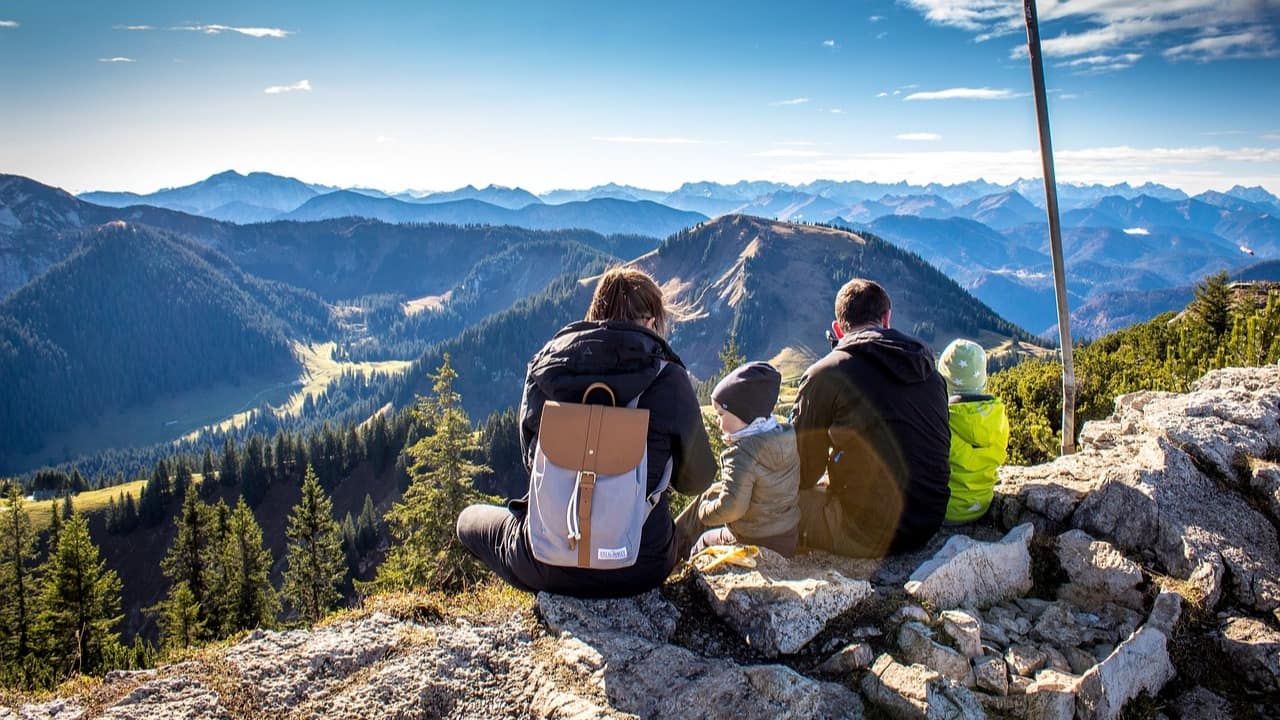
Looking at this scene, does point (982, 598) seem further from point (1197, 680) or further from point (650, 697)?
point (650, 697)

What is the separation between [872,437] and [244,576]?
42.9 m

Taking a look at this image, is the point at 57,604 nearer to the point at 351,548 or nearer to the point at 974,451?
the point at 974,451

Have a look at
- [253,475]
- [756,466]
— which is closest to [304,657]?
[756,466]

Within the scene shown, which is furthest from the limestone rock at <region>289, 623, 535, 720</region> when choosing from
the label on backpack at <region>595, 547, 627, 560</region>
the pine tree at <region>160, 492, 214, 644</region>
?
the pine tree at <region>160, 492, 214, 644</region>

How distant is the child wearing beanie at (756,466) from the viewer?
22.5 ft

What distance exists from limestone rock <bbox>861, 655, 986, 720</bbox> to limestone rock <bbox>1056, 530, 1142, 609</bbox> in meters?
3.18

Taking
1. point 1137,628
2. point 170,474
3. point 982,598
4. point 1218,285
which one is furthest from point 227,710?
point 170,474

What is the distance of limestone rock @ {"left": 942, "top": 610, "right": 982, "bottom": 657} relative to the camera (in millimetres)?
5766

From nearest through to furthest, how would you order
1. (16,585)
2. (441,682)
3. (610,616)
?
(441,682) < (610,616) < (16,585)

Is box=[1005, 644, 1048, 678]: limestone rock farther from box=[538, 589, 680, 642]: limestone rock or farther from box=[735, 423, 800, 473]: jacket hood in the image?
box=[538, 589, 680, 642]: limestone rock

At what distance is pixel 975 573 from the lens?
707 cm

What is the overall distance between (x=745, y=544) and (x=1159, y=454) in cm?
593

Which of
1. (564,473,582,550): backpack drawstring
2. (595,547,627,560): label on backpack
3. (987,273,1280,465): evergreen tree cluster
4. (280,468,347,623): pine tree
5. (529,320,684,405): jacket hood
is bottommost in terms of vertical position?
(280,468,347,623): pine tree

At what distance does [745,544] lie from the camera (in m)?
7.67
